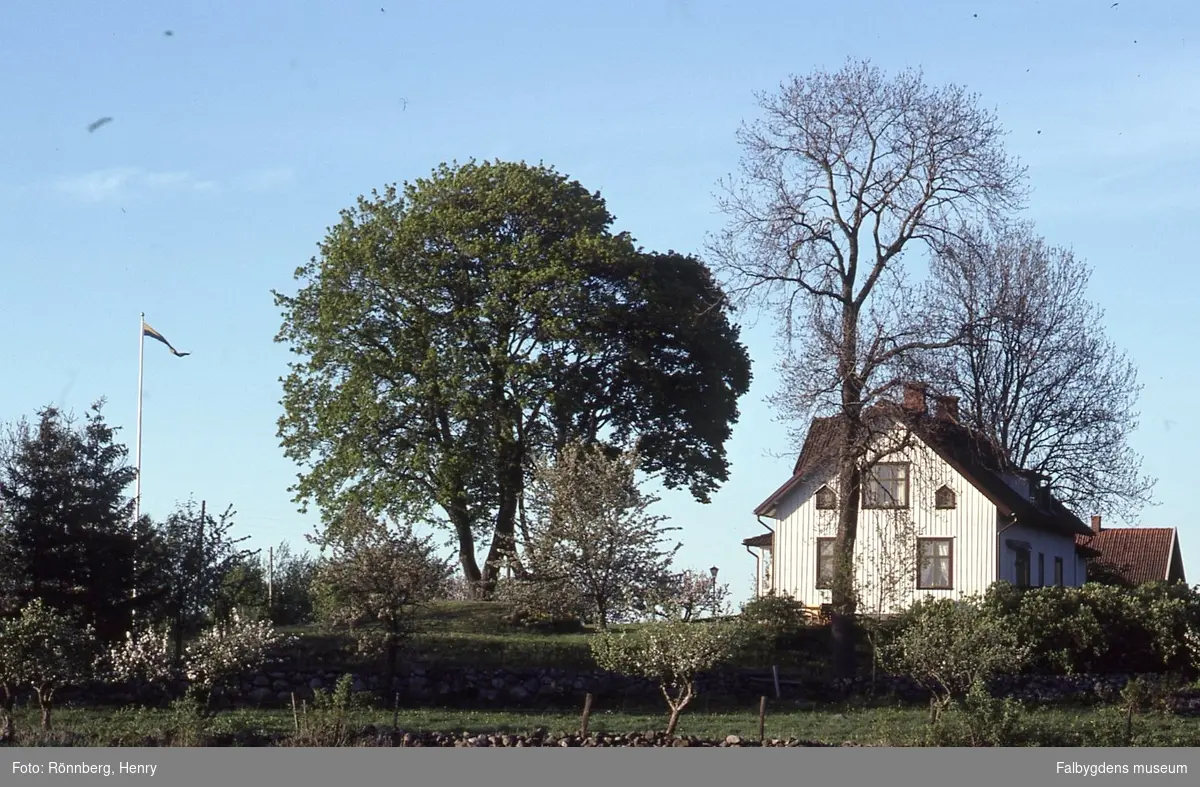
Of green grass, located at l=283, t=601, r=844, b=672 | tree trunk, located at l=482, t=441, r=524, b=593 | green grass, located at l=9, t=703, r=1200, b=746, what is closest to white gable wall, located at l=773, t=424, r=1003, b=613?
green grass, located at l=283, t=601, r=844, b=672

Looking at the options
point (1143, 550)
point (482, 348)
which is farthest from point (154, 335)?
point (1143, 550)

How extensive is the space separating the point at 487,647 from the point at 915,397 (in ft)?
40.1

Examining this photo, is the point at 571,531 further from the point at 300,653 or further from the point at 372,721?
the point at 372,721

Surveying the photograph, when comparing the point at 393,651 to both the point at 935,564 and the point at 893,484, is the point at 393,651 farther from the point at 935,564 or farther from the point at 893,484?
the point at 935,564

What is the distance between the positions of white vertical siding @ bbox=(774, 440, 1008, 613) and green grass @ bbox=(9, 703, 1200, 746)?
12751 mm

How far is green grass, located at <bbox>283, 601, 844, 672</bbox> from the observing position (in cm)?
3180

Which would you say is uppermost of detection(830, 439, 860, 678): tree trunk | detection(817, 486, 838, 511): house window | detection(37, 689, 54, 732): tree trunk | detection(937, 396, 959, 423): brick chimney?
detection(937, 396, 959, 423): brick chimney

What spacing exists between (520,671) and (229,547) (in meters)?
7.32

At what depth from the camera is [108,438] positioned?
3116 cm

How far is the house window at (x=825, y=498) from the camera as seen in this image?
147 feet

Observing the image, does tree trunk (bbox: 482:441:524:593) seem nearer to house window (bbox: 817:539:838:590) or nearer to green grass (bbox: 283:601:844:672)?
green grass (bbox: 283:601:844:672)

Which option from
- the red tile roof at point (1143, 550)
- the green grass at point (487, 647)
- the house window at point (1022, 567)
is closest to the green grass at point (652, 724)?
the green grass at point (487, 647)

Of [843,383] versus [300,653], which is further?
[843,383]
